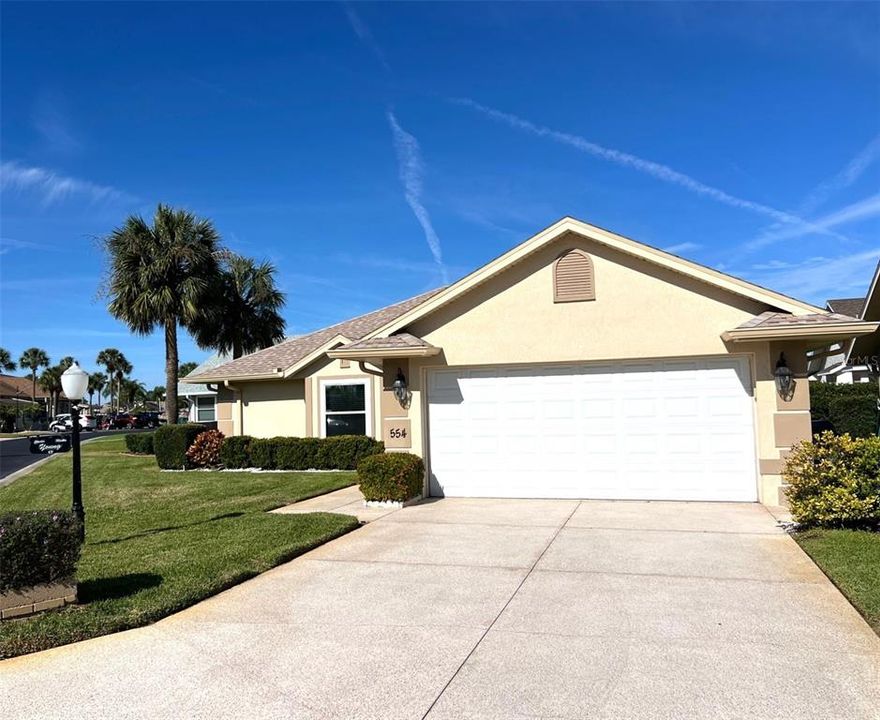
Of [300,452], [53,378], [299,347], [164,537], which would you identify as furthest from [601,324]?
[53,378]

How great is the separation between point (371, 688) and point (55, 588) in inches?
125

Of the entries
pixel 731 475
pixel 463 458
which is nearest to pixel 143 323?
pixel 463 458

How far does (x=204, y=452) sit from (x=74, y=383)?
438 inches

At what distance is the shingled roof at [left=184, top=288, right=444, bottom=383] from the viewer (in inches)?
781

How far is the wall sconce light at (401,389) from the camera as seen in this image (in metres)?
11.9

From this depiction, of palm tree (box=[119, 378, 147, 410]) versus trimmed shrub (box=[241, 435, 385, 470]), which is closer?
trimmed shrub (box=[241, 435, 385, 470])

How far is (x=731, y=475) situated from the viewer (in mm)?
10641

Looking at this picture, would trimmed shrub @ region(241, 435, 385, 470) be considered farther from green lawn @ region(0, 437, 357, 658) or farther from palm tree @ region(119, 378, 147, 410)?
palm tree @ region(119, 378, 147, 410)

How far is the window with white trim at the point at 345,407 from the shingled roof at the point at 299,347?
4.17 feet

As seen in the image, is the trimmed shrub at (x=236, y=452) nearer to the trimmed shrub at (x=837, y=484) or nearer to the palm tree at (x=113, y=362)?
the trimmed shrub at (x=837, y=484)

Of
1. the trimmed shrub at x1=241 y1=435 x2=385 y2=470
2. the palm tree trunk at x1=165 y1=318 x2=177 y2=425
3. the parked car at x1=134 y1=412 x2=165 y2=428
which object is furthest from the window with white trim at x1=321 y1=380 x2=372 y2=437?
the parked car at x1=134 y1=412 x2=165 y2=428

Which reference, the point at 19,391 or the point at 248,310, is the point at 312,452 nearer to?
the point at 248,310

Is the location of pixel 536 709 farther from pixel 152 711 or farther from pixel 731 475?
pixel 731 475

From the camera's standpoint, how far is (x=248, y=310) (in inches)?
1293
